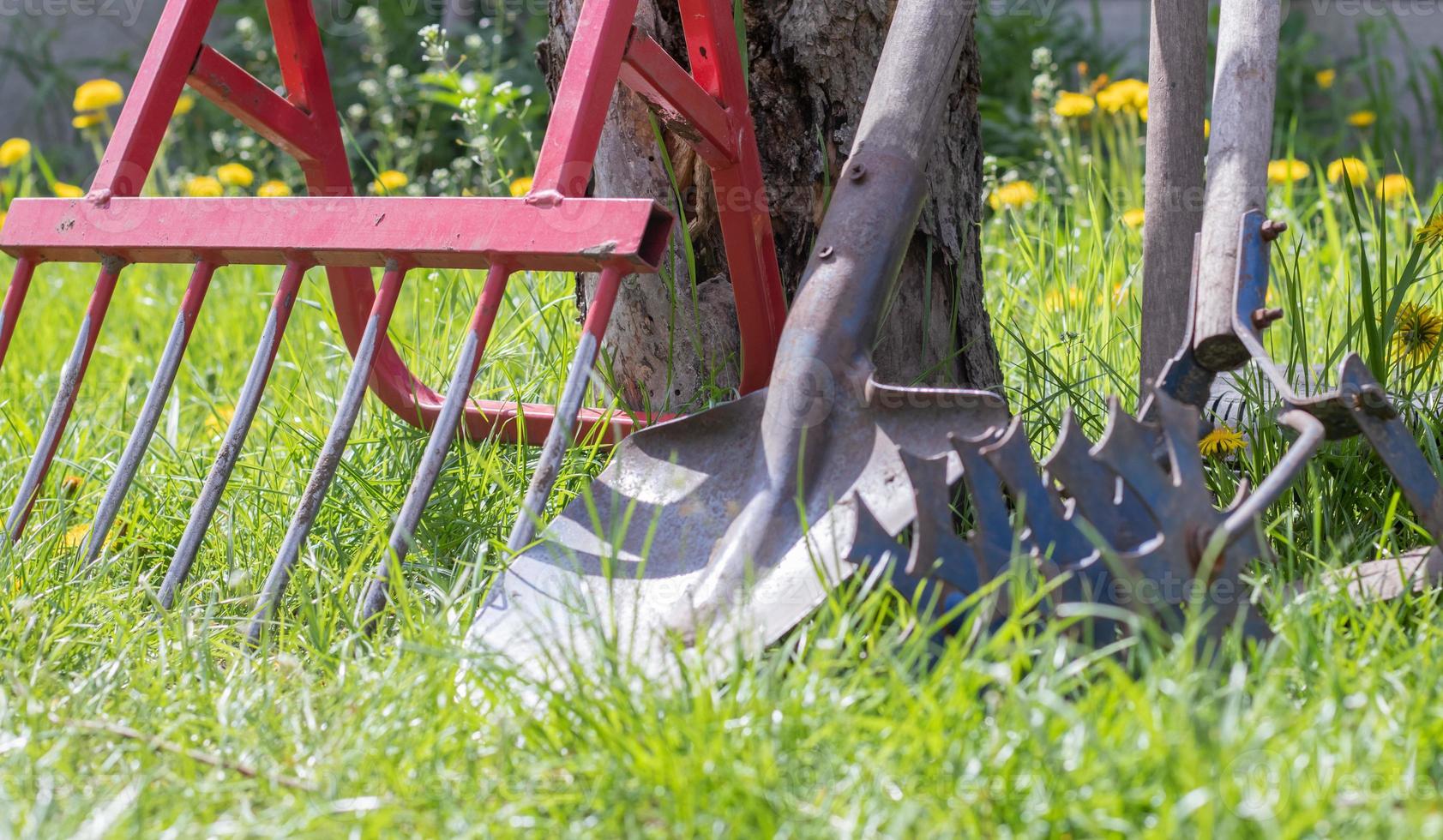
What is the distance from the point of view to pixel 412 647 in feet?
3.58

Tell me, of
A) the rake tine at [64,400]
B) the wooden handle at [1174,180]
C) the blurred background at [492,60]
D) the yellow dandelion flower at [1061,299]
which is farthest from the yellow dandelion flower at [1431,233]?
the blurred background at [492,60]

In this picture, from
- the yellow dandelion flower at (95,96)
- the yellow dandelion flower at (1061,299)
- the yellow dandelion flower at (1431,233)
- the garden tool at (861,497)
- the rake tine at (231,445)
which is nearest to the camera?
the garden tool at (861,497)

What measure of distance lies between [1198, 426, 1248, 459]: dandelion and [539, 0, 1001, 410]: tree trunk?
34 cm

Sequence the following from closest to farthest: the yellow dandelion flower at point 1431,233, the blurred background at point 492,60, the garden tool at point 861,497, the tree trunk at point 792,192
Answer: the garden tool at point 861,497 → the yellow dandelion flower at point 1431,233 → the tree trunk at point 792,192 → the blurred background at point 492,60

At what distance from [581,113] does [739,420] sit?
1.22ft

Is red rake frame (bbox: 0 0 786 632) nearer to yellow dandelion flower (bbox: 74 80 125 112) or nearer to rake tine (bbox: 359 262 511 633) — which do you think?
rake tine (bbox: 359 262 511 633)

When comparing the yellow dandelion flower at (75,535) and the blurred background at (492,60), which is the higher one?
the blurred background at (492,60)

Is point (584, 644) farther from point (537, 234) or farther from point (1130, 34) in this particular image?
point (1130, 34)

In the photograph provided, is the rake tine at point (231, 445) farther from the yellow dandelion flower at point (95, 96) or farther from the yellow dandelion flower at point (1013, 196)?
the yellow dandelion flower at point (95, 96)

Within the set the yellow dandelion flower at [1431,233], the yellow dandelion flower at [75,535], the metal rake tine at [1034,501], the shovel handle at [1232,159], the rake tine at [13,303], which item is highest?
the rake tine at [13,303]

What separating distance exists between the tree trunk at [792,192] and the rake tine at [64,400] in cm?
68

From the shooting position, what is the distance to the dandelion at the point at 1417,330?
171 cm

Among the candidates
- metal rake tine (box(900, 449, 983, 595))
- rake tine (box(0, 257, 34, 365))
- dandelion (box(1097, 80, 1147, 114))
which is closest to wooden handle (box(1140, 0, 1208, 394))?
metal rake tine (box(900, 449, 983, 595))

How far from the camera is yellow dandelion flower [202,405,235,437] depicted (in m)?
2.20
